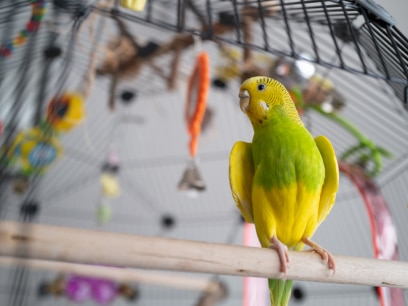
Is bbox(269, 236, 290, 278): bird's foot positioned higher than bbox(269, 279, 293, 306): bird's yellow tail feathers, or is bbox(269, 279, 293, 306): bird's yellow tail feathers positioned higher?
bbox(269, 236, 290, 278): bird's foot

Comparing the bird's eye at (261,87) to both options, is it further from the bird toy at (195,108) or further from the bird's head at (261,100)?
the bird toy at (195,108)

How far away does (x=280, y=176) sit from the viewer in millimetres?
467

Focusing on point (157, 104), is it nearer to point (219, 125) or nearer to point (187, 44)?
point (219, 125)

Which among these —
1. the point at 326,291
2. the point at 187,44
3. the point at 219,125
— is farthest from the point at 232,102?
the point at 326,291

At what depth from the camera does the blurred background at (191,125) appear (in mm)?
621

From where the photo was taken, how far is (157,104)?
1.29 metres

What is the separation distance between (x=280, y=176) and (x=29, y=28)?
0.36 metres

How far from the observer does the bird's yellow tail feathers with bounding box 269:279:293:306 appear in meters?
0.47

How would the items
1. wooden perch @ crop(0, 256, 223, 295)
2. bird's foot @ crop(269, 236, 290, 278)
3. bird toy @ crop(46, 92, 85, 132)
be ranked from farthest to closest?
wooden perch @ crop(0, 256, 223, 295)
bird toy @ crop(46, 92, 85, 132)
bird's foot @ crop(269, 236, 290, 278)

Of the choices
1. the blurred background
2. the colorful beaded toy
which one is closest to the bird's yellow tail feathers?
the blurred background

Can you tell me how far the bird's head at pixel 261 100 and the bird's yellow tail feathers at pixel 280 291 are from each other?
18 centimetres

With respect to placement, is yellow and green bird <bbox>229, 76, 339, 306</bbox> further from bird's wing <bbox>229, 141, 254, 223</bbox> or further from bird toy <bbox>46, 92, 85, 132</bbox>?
bird toy <bbox>46, 92, 85, 132</bbox>

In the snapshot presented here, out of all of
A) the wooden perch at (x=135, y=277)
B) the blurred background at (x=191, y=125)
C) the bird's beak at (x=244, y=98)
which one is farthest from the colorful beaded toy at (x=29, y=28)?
the wooden perch at (x=135, y=277)

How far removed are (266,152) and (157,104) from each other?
854 millimetres
